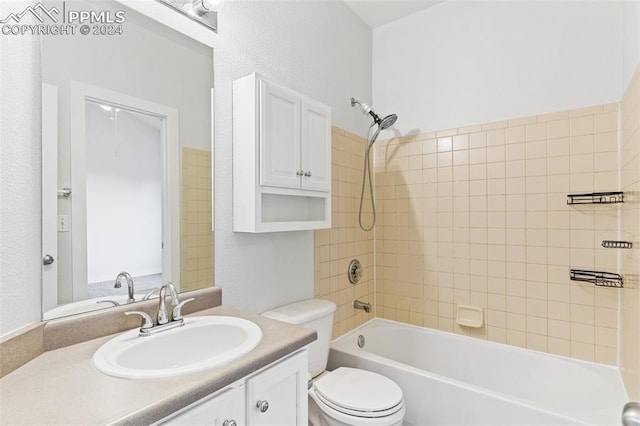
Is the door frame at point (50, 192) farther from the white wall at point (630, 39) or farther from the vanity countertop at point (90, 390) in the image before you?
the white wall at point (630, 39)

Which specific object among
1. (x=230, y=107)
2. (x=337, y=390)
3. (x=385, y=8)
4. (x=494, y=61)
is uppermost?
(x=385, y=8)

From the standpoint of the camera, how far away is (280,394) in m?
1.00

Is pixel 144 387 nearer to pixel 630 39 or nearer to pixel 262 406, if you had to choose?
pixel 262 406

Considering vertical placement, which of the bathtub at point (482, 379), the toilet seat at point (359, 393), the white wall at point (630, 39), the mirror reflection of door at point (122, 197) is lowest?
the bathtub at point (482, 379)

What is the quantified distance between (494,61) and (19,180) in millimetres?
2527

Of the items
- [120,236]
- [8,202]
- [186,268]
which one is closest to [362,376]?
[186,268]

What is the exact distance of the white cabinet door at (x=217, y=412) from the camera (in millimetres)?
730

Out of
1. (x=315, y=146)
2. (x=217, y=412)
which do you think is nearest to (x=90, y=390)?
(x=217, y=412)

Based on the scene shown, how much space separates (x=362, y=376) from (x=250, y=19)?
6.36 ft

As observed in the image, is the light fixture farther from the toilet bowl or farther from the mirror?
the toilet bowl

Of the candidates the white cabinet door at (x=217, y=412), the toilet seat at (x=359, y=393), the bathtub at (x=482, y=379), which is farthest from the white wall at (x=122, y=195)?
the bathtub at (x=482, y=379)

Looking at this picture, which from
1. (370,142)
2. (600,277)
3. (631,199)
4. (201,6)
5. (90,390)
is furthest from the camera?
(370,142)

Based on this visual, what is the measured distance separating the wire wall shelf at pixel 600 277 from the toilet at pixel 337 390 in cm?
118

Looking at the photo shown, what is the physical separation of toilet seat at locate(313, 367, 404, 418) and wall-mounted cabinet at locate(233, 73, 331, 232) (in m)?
0.81
